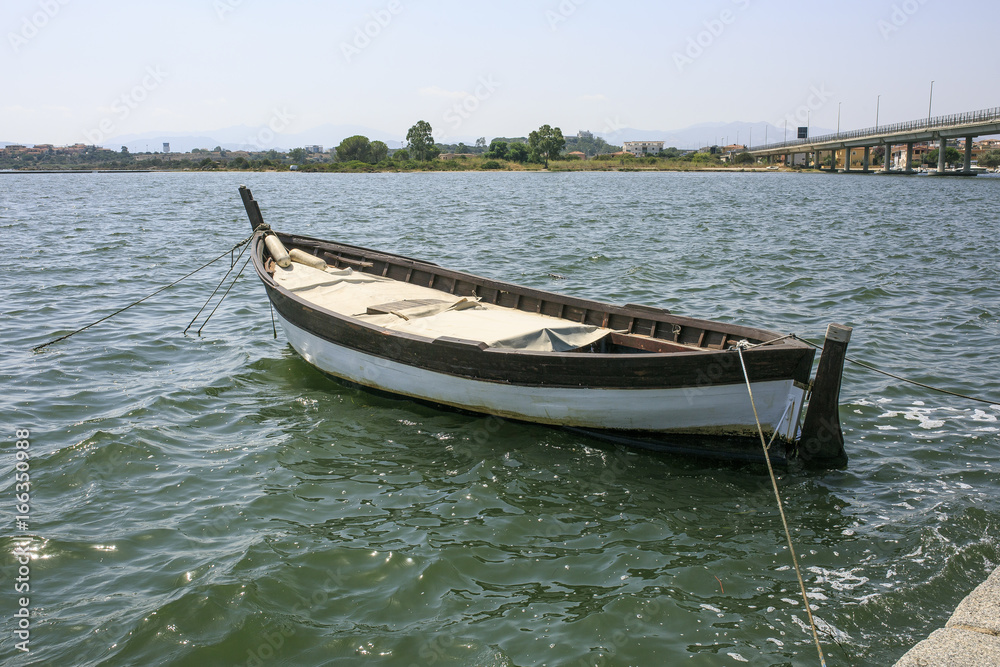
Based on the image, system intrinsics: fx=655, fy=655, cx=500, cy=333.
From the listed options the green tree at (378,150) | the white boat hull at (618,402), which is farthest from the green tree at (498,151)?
the white boat hull at (618,402)

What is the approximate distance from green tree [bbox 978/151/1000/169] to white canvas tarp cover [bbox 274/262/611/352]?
153481mm

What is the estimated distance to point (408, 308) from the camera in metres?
9.26

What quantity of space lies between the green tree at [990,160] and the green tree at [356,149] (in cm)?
12470

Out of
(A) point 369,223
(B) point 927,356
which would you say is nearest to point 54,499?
(B) point 927,356

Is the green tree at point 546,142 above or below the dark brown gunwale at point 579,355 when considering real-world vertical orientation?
above

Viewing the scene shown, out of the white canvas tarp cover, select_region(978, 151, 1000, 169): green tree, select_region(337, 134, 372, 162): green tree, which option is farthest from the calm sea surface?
select_region(978, 151, 1000, 169): green tree

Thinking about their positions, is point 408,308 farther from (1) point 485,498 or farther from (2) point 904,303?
(2) point 904,303

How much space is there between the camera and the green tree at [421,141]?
13775 centimetres

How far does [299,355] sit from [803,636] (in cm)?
811

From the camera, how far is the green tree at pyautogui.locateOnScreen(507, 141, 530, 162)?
449ft

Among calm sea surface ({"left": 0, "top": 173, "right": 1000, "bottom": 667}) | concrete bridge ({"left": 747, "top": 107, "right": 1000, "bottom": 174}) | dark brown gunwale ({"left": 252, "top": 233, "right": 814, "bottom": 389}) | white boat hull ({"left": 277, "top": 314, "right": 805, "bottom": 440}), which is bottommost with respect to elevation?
calm sea surface ({"left": 0, "top": 173, "right": 1000, "bottom": 667})

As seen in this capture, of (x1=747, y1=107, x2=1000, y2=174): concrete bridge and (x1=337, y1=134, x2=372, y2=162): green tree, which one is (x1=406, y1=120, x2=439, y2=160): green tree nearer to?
(x1=337, y1=134, x2=372, y2=162): green tree

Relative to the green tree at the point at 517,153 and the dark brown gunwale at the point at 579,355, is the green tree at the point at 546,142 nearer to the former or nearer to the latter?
the green tree at the point at 517,153

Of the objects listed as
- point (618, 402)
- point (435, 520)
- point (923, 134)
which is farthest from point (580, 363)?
point (923, 134)
